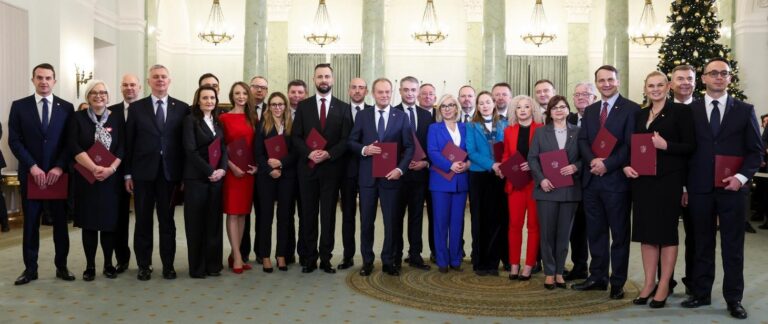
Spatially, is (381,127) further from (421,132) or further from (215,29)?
(215,29)

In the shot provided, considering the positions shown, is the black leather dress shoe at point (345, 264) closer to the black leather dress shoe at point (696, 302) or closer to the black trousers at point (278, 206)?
the black trousers at point (278, 206)

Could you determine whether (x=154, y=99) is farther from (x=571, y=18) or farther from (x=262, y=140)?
(x=571, y=18)

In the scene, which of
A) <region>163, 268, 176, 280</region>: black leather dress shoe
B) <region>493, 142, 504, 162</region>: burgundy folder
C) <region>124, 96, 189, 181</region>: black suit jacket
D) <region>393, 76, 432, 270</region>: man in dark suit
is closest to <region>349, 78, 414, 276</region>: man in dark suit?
<region>393, 76, 432, 270</region>: man in dark suit

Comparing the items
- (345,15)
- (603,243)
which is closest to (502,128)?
(603,243)

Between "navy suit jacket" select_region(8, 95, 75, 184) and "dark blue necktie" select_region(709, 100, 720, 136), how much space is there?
16.6ft

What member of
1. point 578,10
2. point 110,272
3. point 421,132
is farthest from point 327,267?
point 578,10

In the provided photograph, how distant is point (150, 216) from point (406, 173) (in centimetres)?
229

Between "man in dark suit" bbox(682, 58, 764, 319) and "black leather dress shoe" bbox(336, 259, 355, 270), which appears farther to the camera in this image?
"black leather dress shoe" bbox(336, 259, 355, 270)

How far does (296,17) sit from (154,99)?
14700mm

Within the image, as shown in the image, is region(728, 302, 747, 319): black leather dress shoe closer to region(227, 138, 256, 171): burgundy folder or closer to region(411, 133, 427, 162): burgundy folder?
region(411, 133, 427, 162): burgundy folder

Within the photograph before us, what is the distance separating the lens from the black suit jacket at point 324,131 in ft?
20.2

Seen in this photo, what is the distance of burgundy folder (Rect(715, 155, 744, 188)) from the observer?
4.74m

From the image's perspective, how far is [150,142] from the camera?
19.1 feet

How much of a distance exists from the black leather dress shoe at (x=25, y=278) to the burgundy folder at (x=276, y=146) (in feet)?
7.25
